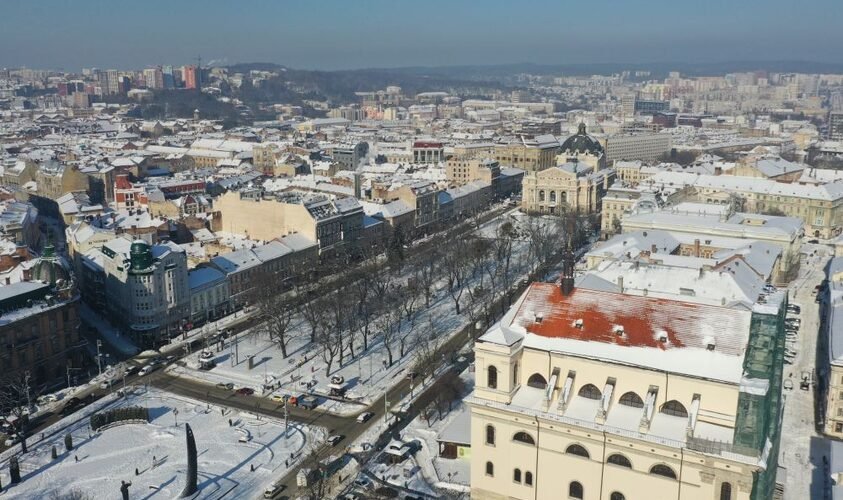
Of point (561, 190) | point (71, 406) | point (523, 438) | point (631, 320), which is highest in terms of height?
point (631, 320)

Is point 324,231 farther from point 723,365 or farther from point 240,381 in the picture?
point 723,365

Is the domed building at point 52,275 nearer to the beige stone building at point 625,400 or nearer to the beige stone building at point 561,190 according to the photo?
the beige stone building at point 625,400

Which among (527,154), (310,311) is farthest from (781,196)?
(310,311)

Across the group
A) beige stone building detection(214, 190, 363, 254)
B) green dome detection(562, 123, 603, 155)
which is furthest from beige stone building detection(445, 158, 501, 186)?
beige stone building detection(214, 190, 363, 254)

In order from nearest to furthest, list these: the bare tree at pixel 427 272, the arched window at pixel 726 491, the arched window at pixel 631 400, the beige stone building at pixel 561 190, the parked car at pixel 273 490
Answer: the arched window at pixel 726 491 → the arched window at pixel 631 400 → the parked car at pixel 273 490 → the bare tree at pixel 427 272 → the beige stone building at pixel 561 190

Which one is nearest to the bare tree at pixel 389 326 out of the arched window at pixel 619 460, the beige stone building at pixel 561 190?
the arched window at pixel 619 460

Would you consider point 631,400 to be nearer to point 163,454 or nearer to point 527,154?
point 163,454

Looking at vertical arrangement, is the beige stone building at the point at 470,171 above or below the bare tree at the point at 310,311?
above

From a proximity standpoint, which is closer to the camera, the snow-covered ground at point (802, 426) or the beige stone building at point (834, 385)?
the snow-covered ground at point (802, 426)
